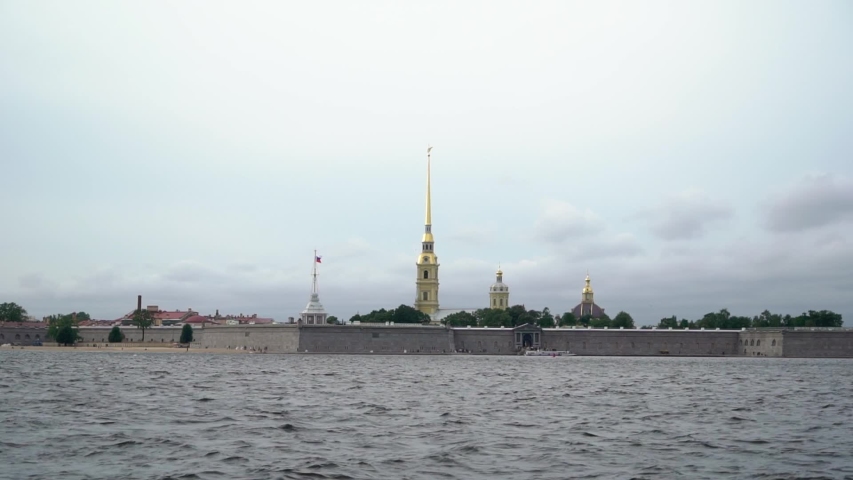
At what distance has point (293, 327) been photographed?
108 meters

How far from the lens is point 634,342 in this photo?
406 feet

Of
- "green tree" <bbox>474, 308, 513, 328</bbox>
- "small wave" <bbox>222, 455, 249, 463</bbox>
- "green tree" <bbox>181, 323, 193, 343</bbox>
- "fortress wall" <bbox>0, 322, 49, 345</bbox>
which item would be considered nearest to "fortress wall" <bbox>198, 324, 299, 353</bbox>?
"green tree" <bbox>181, 323, 193, 343</bbox>

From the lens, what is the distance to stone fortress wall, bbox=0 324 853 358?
356 feet

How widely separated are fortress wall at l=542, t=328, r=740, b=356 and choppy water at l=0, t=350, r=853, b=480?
258ft

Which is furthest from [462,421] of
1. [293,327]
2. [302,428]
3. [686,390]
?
[293,327]

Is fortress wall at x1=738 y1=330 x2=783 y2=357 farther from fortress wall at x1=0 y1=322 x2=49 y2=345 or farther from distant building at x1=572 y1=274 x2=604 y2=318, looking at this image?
fortress wall at x1=0 y1=322 x2=49 y2=345

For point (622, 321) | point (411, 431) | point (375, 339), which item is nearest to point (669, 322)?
point (622, 321)

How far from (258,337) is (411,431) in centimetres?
8638

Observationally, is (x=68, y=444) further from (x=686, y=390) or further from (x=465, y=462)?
(x=686, y=390)

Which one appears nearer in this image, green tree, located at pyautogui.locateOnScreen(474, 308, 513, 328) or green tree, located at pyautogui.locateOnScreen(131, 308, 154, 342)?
green tree, located at pyautogui.locateOnScreen(131, 308, 154, 342)

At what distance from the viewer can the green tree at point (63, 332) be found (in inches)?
4815

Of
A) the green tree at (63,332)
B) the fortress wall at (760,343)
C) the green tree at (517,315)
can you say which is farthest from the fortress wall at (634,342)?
the green tree at (63,332)

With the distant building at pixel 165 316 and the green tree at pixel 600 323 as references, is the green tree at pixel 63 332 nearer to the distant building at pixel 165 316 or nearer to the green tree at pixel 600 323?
the distant building at pixel 165 316

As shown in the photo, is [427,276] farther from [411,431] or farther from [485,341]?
[411,431]
